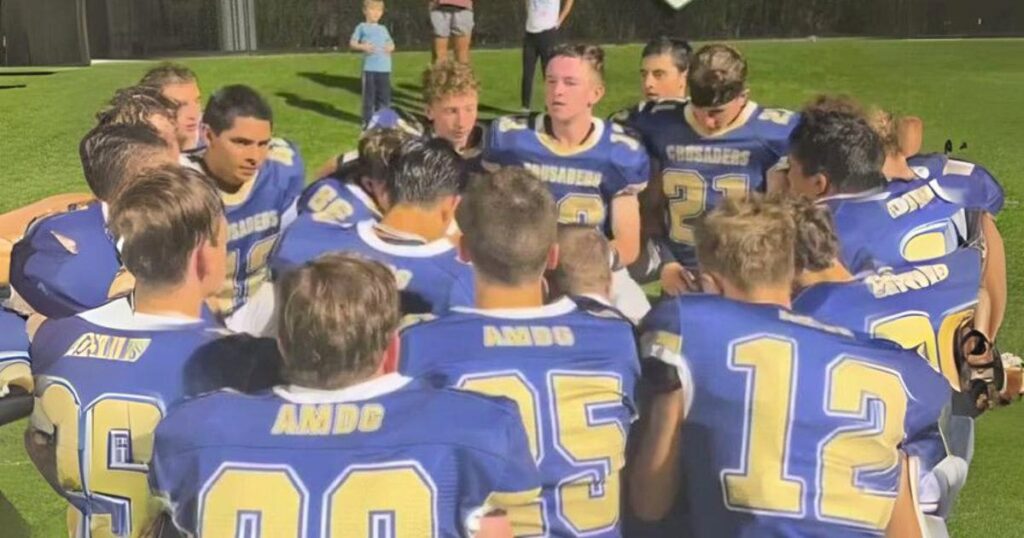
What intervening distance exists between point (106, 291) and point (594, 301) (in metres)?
0.80

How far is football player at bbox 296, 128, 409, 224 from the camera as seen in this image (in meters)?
1.85

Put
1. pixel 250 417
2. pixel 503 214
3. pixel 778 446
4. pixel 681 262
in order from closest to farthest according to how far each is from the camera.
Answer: pixel 250 417 < pixel 778 446 < pixel 503 214 < pixel 681 262

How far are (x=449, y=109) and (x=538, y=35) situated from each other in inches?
7.8

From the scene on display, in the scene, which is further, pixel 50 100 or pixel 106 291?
pixel 50 100

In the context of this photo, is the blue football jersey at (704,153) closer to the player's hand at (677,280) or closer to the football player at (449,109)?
the player's hand at (677,280)

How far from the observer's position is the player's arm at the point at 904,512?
1719 millimetres

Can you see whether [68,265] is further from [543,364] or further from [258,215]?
[543,364]

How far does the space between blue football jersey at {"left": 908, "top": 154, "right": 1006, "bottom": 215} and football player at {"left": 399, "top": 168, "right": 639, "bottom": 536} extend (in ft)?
2.31

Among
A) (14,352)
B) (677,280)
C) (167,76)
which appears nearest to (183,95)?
(167,76)

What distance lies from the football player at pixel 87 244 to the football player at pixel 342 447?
38 cm

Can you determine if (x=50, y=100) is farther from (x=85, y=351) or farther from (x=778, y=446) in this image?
(x=778, y=446)

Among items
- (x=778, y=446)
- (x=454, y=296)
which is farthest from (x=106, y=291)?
(x=778, y=446)

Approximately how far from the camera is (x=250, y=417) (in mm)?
1469

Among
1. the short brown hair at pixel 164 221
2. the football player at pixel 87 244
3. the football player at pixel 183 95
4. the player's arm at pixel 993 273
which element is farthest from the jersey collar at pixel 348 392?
the player's arm at pixel 993 273
